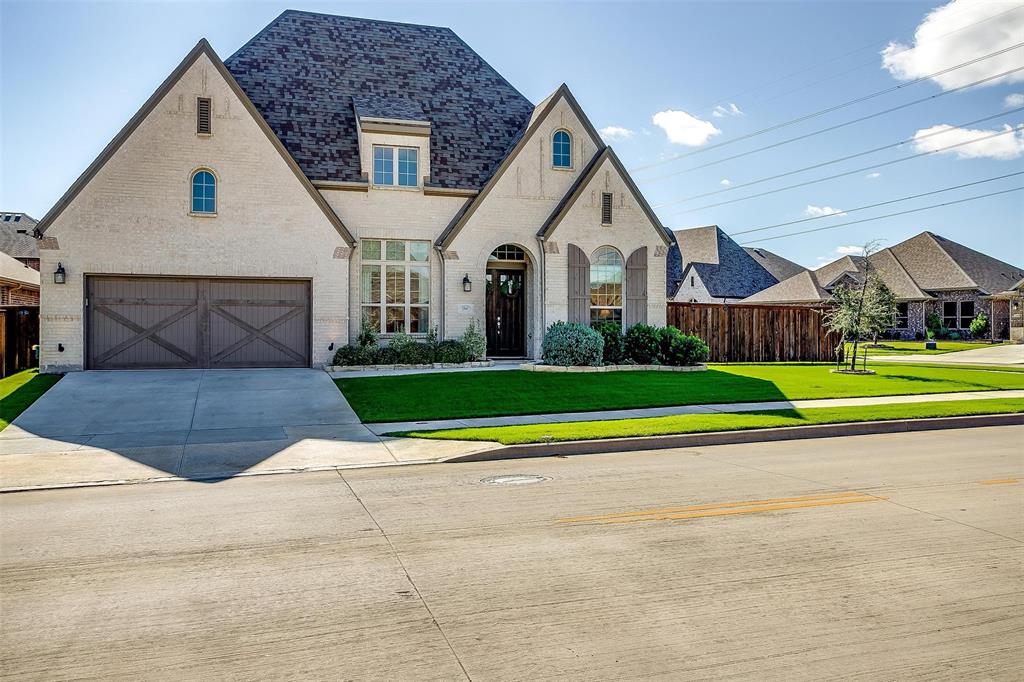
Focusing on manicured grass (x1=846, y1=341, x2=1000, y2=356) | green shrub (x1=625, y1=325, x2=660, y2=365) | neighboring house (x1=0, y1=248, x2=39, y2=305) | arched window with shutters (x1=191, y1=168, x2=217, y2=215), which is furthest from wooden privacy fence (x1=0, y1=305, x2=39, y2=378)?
manicured grass (x1=846, y1=341, x2=1000, y2=356)

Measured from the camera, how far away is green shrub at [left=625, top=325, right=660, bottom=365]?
77.7 ft

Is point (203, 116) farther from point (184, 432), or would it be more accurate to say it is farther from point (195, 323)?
point (184, 432)

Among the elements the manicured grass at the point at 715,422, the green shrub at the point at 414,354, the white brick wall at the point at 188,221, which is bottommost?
the manicured grass at the point at 715,422

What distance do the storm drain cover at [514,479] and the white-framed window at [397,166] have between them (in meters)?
15.9

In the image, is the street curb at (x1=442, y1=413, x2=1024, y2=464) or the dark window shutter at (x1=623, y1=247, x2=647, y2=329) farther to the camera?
the dark window shutter at (x1=623, y1=247, x2=647, y2=329)

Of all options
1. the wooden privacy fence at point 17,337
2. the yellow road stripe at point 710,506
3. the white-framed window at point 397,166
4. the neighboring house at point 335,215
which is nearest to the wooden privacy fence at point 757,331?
the neighboring house at point 335,215

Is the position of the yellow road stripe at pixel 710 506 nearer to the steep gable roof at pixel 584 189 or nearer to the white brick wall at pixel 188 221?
the white brick wall at pixel 188 221

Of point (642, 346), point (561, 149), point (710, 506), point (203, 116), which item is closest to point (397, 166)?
point (561, 149)

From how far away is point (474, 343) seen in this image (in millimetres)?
23438

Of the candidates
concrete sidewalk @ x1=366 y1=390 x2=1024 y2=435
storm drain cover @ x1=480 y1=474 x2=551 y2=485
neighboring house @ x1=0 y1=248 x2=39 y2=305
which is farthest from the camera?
neighboring house @ x1=0 y1=248 x2=39 y2=305

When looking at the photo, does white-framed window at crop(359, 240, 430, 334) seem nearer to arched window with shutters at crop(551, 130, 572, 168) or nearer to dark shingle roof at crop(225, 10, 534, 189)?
dark shingle roof at crop(225, 10, 534, 189)

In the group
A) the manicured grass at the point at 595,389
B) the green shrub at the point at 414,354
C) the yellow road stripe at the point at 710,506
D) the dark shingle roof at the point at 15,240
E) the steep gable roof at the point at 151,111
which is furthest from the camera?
the dark shingle roof at the point at 15,240

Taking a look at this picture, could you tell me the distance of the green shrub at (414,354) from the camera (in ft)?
73.3

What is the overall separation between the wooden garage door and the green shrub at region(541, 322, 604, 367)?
717 centimetres
